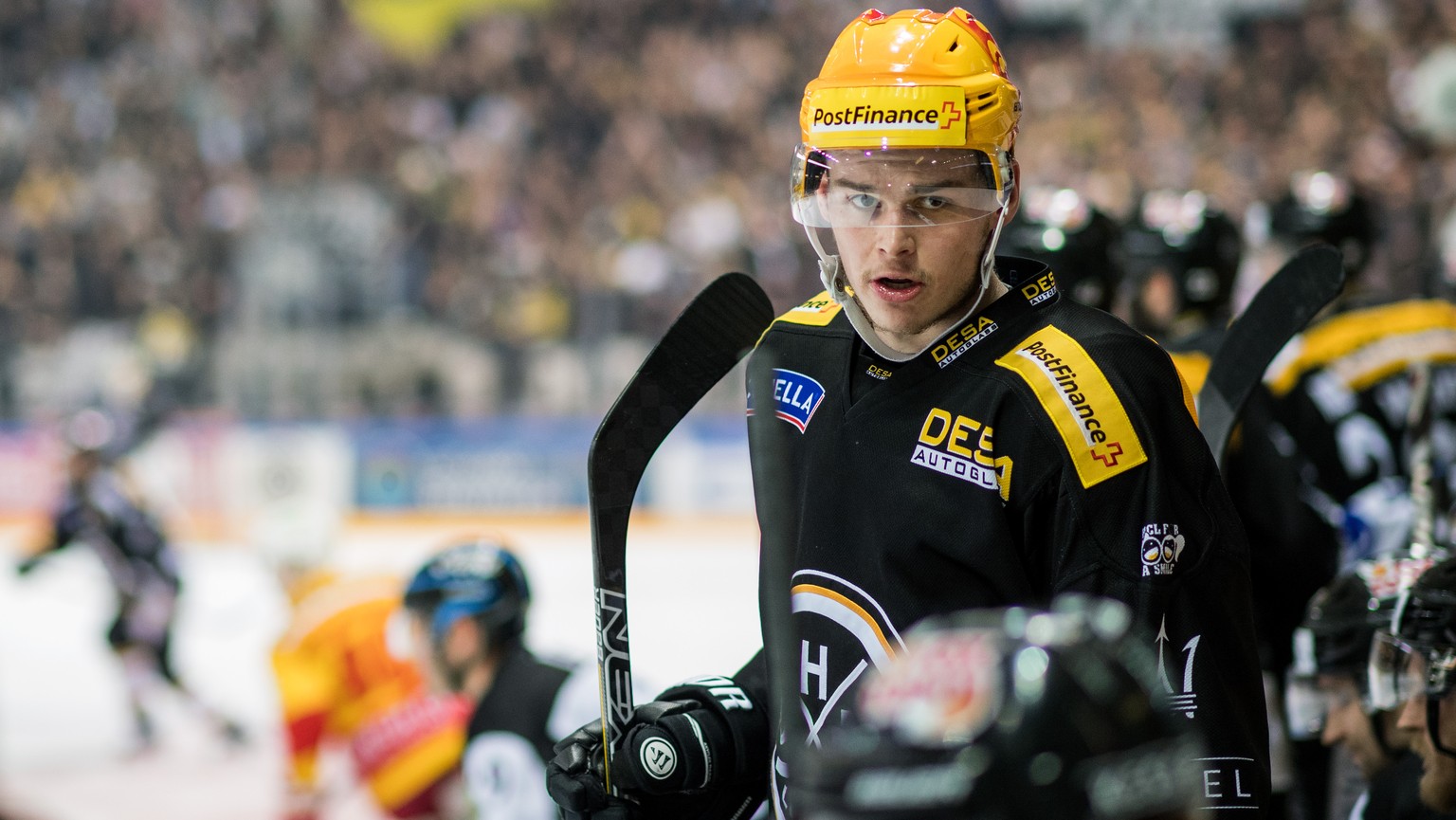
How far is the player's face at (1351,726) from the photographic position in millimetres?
2381

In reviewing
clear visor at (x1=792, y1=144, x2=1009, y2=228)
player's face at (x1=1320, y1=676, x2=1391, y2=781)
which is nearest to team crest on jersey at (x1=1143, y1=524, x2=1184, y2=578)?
clear visor at (x1=792, y1=144, x2=1009, y2=228)

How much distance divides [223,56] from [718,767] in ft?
45.2

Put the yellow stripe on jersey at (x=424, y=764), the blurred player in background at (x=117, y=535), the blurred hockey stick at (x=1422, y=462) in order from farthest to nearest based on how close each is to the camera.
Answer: the blurred player in background at (x=117, y=535) → the yellow stripe on jersey at (x=424, y=764) → the blurred hockey stick at (x=1422, y=462)

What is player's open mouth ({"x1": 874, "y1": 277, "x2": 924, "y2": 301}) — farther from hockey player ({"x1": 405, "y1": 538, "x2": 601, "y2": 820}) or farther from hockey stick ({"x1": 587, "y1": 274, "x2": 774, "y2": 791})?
hockey player ({"x1": 405, "y1": 538, "x2": 601, "y2": 820})

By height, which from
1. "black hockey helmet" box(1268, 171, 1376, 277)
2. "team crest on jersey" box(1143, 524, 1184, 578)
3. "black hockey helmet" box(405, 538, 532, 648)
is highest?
"black hockey helmet" box(1268, 171, 1376, 277)

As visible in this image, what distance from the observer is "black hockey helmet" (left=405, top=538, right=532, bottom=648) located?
11.9 ft

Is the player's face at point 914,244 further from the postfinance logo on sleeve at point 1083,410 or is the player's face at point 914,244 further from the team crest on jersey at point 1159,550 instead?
the team crest on jersey at point 1159,550

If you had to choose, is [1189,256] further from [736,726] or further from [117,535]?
[117,535]

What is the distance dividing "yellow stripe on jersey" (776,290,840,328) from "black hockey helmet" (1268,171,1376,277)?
7.89ft

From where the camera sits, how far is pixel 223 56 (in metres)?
14.2

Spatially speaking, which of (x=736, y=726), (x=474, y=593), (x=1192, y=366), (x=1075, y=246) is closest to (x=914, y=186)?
(x=736, y=726)

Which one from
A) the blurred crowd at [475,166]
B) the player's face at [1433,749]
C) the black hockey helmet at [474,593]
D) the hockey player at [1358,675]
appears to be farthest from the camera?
the blurred crowd at [475,166]

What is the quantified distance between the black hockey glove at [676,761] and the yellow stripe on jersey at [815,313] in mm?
402

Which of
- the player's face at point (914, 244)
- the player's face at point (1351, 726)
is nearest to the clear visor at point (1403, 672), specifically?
the player's face at point (1351, 726)
